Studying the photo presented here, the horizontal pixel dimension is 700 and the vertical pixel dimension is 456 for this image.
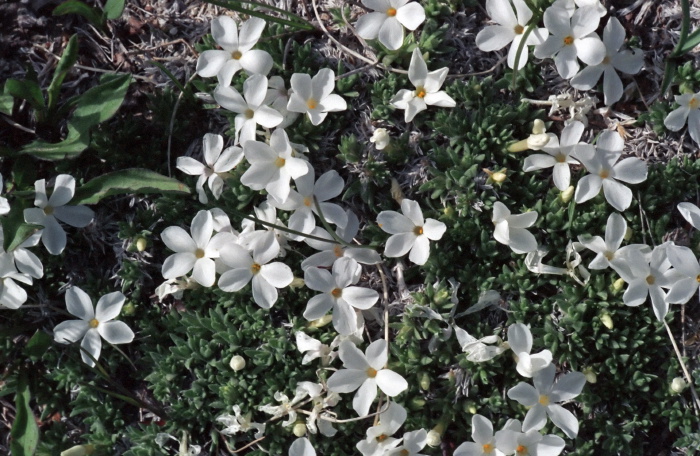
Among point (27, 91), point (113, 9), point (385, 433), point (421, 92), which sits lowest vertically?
point (385, 433)

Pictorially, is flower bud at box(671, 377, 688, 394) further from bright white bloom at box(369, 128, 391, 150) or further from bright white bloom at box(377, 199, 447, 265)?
bright white bloom at box(369, 128, 391, 150)

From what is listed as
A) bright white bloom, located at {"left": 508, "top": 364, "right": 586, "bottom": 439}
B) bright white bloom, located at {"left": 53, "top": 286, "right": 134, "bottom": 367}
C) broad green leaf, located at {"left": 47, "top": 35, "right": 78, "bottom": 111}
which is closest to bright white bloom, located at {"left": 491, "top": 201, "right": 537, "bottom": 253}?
bright white bloom, located at {"left": 508, "top": 364, "right": 586, "bottom": 439}

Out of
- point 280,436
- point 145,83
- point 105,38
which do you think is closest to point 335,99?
point 145,83

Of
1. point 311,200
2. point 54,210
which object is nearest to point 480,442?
point 311,200

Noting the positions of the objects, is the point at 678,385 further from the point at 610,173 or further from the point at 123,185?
the point at 123,185

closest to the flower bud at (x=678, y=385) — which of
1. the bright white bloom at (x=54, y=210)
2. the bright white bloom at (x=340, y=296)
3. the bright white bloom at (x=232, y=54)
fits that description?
the bright white bloom at (x=340, y=296)

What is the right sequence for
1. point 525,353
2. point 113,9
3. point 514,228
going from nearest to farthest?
point 525,353 < point 514,228 < point 113,9

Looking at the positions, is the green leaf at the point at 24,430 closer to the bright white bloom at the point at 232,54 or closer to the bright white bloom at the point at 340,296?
the bright white bloom at the point at 340,296
